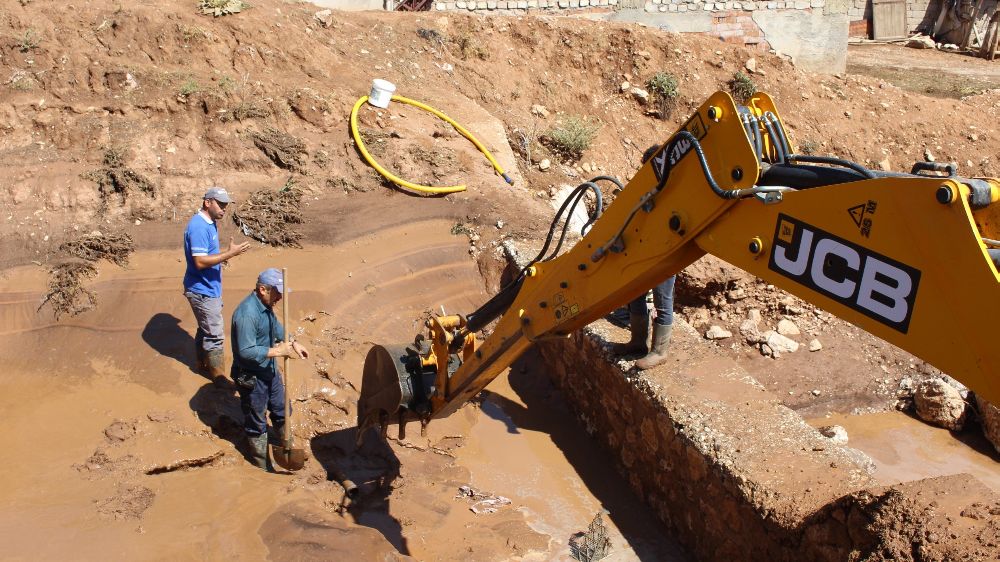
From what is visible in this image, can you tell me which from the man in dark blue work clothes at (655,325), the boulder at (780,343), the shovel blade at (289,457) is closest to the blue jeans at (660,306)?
the man in dark blue work clothes at (655,325)

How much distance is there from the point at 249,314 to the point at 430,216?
3.49 metres

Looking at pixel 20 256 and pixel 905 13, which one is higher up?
pixel 905 13

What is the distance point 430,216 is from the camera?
30.1ft

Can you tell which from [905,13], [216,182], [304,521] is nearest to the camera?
[304,521]

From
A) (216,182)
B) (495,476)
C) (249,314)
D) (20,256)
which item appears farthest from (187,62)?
(495,476)

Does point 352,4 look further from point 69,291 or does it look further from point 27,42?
point 69,291

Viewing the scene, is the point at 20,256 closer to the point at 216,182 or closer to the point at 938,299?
the point at 216,182

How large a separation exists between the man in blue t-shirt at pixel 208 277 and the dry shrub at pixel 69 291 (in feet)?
4.23

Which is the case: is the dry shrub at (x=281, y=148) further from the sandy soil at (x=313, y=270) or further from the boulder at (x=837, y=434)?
the boulder at (x=837, y=434)

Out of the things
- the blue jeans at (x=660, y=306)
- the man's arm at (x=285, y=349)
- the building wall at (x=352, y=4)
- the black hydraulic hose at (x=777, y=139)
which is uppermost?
the black hydraulic hose at (x=777, y=139)

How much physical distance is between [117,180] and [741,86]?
930 centimetres

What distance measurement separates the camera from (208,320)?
693 cm

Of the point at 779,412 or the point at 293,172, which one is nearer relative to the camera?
the point at 779,412

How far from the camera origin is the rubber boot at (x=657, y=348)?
269 inches
